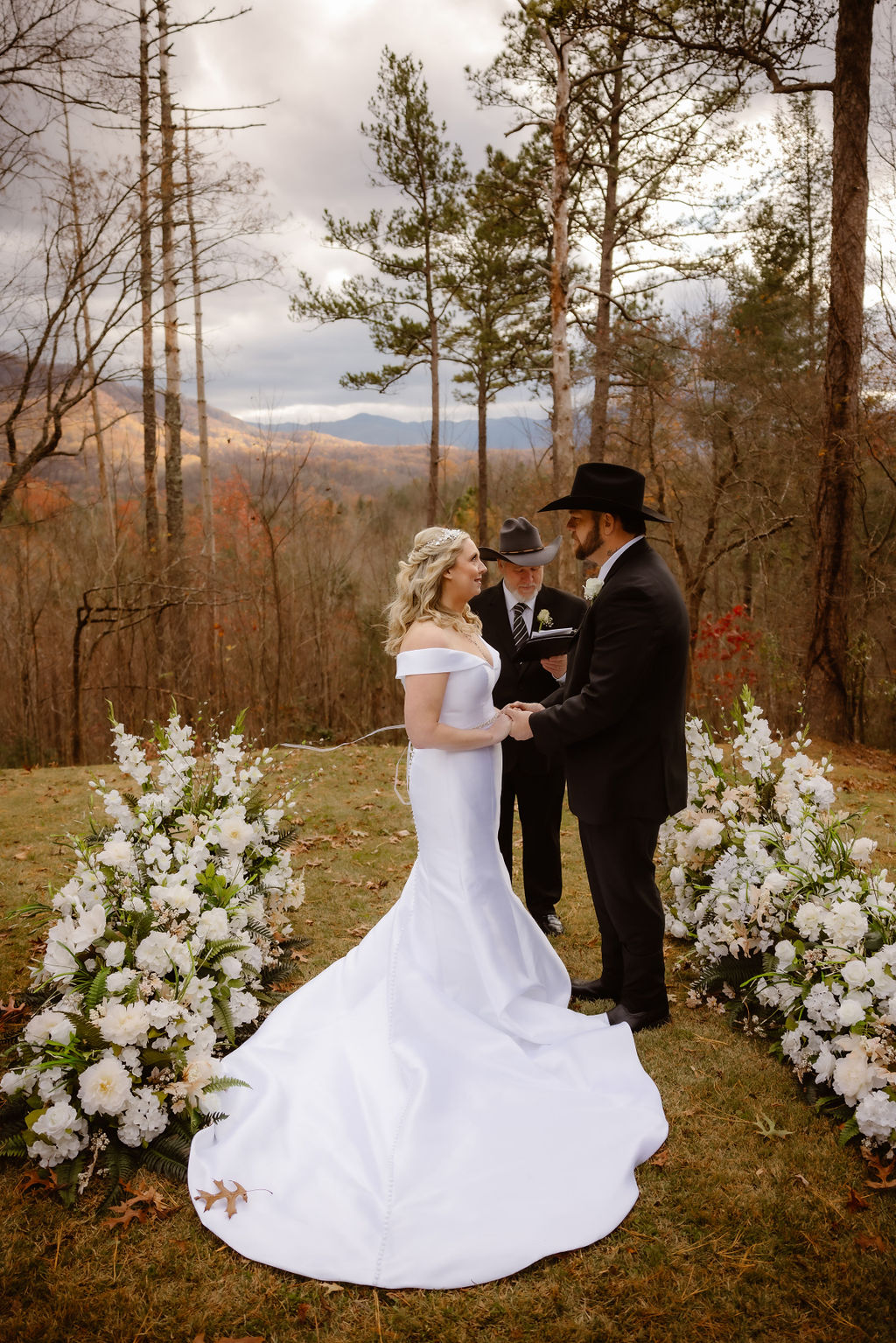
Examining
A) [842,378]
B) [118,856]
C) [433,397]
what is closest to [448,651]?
[118,856]

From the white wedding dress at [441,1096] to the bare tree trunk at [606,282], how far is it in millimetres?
13777

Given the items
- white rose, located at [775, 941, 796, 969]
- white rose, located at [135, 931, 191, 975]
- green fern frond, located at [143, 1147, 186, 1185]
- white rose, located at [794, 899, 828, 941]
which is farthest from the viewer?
white rose, located at [775, 941, 796, 969]

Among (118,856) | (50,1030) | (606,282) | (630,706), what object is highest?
(606,282)

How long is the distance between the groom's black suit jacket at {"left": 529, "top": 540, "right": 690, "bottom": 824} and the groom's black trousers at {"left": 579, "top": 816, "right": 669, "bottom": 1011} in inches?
4.1

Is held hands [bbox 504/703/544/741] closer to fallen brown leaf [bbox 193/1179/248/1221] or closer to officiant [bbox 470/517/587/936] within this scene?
officiant [bbox 470/517/587/936]

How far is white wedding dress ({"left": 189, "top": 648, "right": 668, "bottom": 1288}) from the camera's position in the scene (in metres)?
2.82

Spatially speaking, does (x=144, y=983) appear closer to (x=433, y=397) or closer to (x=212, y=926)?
(x=212, y=926)

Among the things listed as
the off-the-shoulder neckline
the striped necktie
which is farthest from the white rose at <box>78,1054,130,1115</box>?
the striped necktie

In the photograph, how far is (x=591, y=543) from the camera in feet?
13.3

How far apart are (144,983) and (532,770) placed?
109 inches

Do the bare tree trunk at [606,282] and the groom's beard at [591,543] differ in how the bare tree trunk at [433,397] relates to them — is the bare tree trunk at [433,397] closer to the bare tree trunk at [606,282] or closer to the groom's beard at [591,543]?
the bare tree trunk at [606,282]

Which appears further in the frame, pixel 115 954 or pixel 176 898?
pixel 176 898

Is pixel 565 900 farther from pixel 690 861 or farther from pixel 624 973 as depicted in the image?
pixel 624 973

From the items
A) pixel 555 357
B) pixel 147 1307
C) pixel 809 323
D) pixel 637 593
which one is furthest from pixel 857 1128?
pixel 809 323
